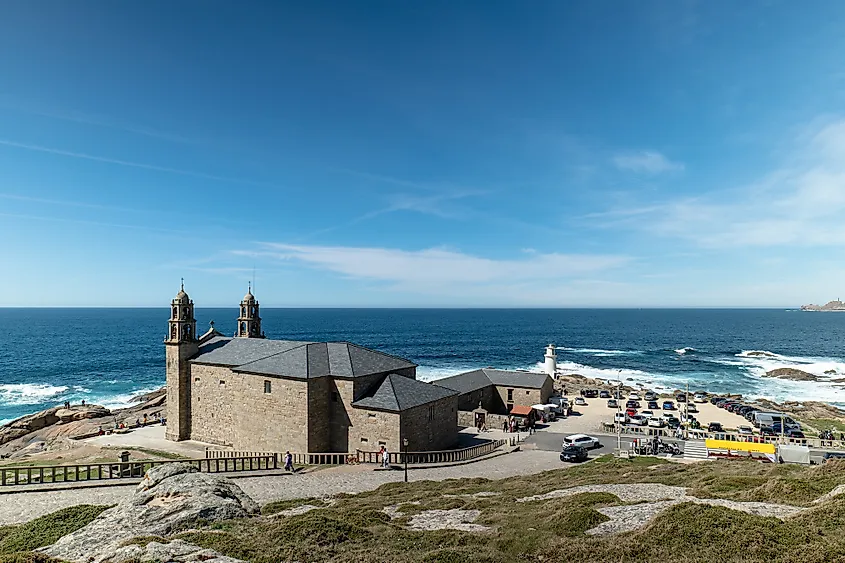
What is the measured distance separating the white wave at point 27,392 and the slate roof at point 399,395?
59.8 meters

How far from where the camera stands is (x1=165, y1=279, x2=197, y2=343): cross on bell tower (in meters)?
43.5

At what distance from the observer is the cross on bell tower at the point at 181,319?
143 ft

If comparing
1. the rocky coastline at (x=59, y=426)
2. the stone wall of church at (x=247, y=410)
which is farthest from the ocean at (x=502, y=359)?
the stone wall of church at (x=247, y=410)

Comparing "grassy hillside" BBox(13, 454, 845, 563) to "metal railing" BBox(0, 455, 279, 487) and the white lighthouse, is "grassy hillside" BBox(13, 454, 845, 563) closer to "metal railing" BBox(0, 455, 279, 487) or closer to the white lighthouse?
"metal railing" BBox(0, 455, 279, 487)

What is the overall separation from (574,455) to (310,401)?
61.6 ft

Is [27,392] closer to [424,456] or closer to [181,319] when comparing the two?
[181,319]

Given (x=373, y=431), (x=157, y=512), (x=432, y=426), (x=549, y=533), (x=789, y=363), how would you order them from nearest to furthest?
(x=549, y=533) < (x=157, y=512) < (x=373, y=431) < (x=432, y=426) < (x=789, y=363)

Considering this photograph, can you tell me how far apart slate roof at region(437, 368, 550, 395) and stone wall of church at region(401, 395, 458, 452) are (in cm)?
1182

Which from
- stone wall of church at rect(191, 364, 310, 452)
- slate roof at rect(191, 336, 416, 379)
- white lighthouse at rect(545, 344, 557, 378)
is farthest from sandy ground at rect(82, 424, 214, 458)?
white lighthouse at rect(545, 344, 557, 378)

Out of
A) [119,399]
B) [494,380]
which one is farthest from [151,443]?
[119,399]

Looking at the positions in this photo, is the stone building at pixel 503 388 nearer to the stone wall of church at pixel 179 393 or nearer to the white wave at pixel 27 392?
the stone wall of church at pixel 179 393

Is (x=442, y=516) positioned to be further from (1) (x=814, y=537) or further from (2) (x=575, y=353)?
(2) (x=575, y=353)

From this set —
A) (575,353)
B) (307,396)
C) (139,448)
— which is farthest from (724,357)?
(139,448)

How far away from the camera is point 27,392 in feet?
244
